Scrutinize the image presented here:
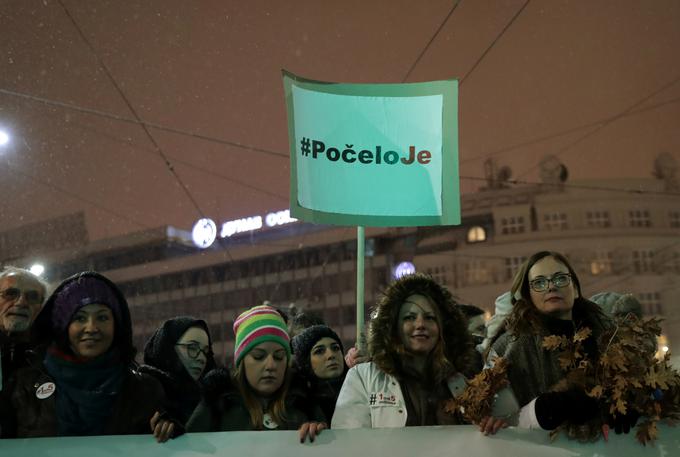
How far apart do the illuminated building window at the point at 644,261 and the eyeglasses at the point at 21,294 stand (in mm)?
58445

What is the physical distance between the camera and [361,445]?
2934 mm

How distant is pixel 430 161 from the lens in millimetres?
4457

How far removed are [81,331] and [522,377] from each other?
1818 mm

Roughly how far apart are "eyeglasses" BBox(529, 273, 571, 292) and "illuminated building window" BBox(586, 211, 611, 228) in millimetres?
57588

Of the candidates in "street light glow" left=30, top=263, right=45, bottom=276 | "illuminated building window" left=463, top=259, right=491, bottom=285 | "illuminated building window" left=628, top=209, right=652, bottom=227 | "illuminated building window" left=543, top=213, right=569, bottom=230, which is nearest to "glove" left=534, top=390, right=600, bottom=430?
"street light glow" left=30, top=263, right=45, bottom=276

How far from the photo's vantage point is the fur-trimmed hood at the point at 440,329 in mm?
3240

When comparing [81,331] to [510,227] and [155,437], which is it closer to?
[155,437]

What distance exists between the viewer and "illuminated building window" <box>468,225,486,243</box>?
56812mm

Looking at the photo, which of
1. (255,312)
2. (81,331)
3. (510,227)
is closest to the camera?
(81,331)

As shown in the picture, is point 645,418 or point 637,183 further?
point 637,183

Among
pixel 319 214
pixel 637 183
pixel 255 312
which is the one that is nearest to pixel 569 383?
pixel 255 312

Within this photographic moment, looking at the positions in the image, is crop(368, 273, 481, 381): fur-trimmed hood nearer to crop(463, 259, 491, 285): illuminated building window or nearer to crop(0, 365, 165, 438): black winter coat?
crop(0, 365, 165, 438): black winter coat

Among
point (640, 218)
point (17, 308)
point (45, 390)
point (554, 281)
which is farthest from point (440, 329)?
point (640, 218)

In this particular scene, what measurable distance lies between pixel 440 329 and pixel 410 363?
196 millimetres
